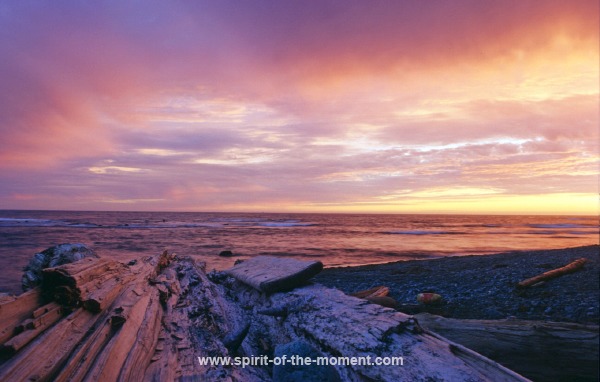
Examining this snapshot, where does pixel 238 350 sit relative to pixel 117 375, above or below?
below

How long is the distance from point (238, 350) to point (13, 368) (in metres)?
2.17

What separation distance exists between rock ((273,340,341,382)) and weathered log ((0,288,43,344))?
1.89 meters

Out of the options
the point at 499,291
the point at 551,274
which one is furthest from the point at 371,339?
the point at 551,274

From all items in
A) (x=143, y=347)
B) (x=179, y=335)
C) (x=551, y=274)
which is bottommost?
(x=551, y=274)

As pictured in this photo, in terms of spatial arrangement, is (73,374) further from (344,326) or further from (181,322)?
(344,326)

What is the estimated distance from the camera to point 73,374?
211 centimetres

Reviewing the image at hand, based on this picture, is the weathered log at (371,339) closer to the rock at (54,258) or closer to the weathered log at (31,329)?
the weathered log at (31,329)

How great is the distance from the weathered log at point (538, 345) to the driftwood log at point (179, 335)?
1.32 m

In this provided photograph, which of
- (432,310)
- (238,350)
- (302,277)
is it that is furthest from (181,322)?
(432,310)

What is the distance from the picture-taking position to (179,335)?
3.34 metres

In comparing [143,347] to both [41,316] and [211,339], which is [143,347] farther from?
[211,339]

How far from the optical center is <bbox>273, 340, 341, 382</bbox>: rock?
8.20 ft

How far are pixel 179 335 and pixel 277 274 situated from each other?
1.82 metres

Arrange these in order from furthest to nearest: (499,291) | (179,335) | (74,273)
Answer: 1. (499,291)
2. (179,335)
3. (74,273)
